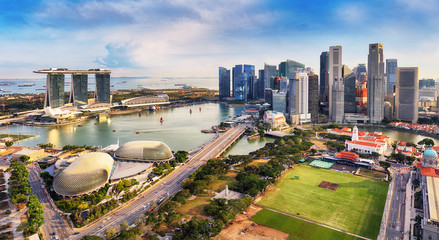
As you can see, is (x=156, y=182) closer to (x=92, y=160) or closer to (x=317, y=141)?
(x=92, y=160)

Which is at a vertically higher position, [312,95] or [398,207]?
[312,95]

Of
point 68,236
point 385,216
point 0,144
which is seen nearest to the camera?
point 68,236

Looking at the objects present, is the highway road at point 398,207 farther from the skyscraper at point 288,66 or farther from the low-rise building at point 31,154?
the skyscraper at point 288,66

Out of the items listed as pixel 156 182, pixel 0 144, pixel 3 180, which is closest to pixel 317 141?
pixel 156 182

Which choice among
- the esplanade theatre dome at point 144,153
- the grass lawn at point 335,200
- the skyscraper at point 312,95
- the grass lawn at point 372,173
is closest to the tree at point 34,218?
the esplanade theatre dome at point 144,153

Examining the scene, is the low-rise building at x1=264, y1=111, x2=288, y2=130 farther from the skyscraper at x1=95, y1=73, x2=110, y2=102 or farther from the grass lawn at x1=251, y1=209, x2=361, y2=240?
the skyscraper at x1=95, y1=73, x2=110, y2=102

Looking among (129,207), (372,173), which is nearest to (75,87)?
(129,207)

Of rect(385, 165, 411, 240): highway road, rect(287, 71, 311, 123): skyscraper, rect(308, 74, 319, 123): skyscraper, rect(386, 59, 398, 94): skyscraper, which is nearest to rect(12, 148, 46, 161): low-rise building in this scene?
rect(385, 165, 411, 240): highway road

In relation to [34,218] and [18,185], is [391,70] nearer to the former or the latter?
[18,185]
